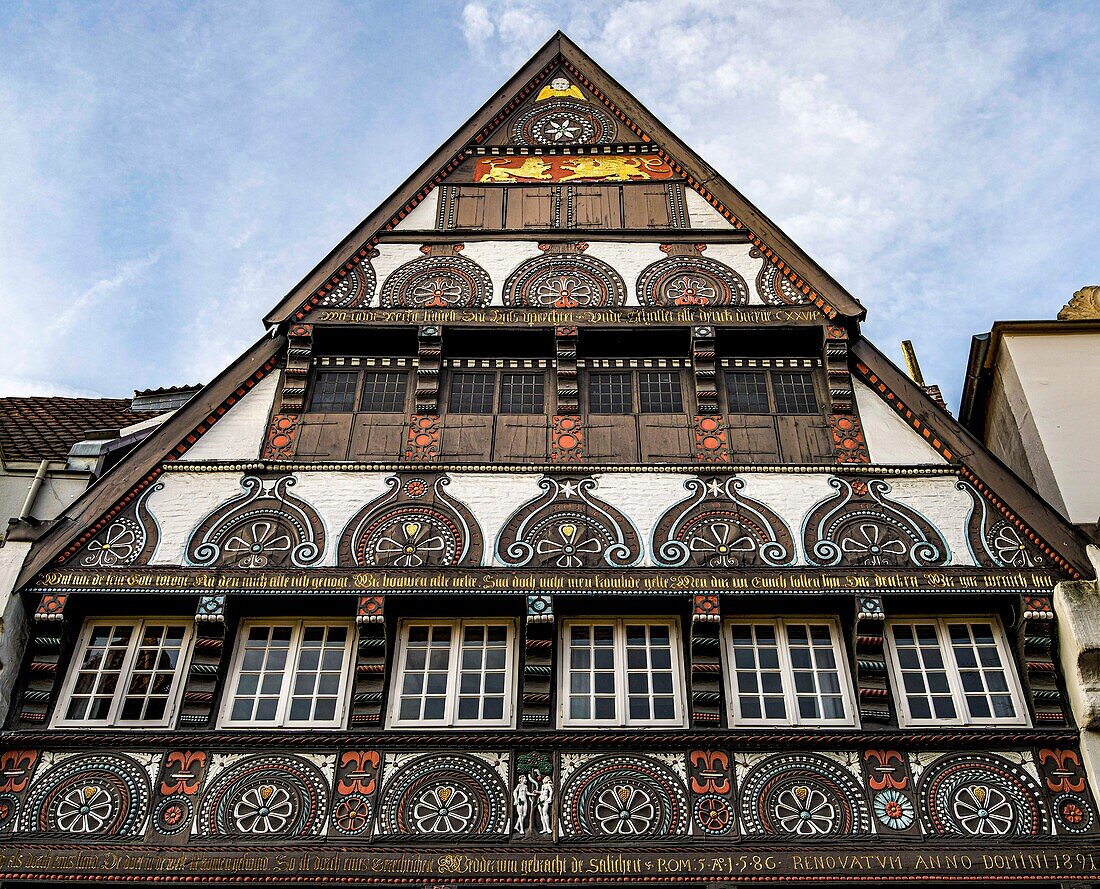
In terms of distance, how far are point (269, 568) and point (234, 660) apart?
83 cm

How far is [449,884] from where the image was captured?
9289 mm

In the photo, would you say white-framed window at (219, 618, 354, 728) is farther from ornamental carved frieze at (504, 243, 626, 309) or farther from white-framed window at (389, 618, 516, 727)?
ornamental carved frieze at (504, 243, 626, 309)

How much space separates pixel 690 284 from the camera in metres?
13.4

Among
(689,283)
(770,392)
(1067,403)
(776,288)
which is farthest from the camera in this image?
(689,283)

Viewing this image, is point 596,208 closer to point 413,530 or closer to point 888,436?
point 888,436

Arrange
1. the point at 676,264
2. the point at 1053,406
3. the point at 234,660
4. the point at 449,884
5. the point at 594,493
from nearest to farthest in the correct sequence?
the point at 449,884
the point at 234,660
the point at 594,493
the point at 1053,406
the point at 676,264

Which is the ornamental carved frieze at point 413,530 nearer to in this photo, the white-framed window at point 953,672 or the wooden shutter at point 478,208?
the white-framed window at point 953,672

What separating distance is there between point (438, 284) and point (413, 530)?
133 inches

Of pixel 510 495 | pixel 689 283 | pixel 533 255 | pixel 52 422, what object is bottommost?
pixel 510 495

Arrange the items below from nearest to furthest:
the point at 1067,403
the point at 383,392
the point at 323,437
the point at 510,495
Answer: the point at 510,495 → the point at 323,437 → the point at 1067,403 → the point at 383,392

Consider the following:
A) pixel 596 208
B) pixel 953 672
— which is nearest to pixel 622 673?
pixel 953 672

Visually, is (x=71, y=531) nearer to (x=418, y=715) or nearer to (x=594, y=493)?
(x=418, y=715)

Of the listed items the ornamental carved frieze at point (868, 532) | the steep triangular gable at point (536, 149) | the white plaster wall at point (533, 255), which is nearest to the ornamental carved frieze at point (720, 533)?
the ornamental carved frieze at point (868, 532)

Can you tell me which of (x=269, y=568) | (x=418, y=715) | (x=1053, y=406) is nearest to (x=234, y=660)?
(x=269, y=568)
